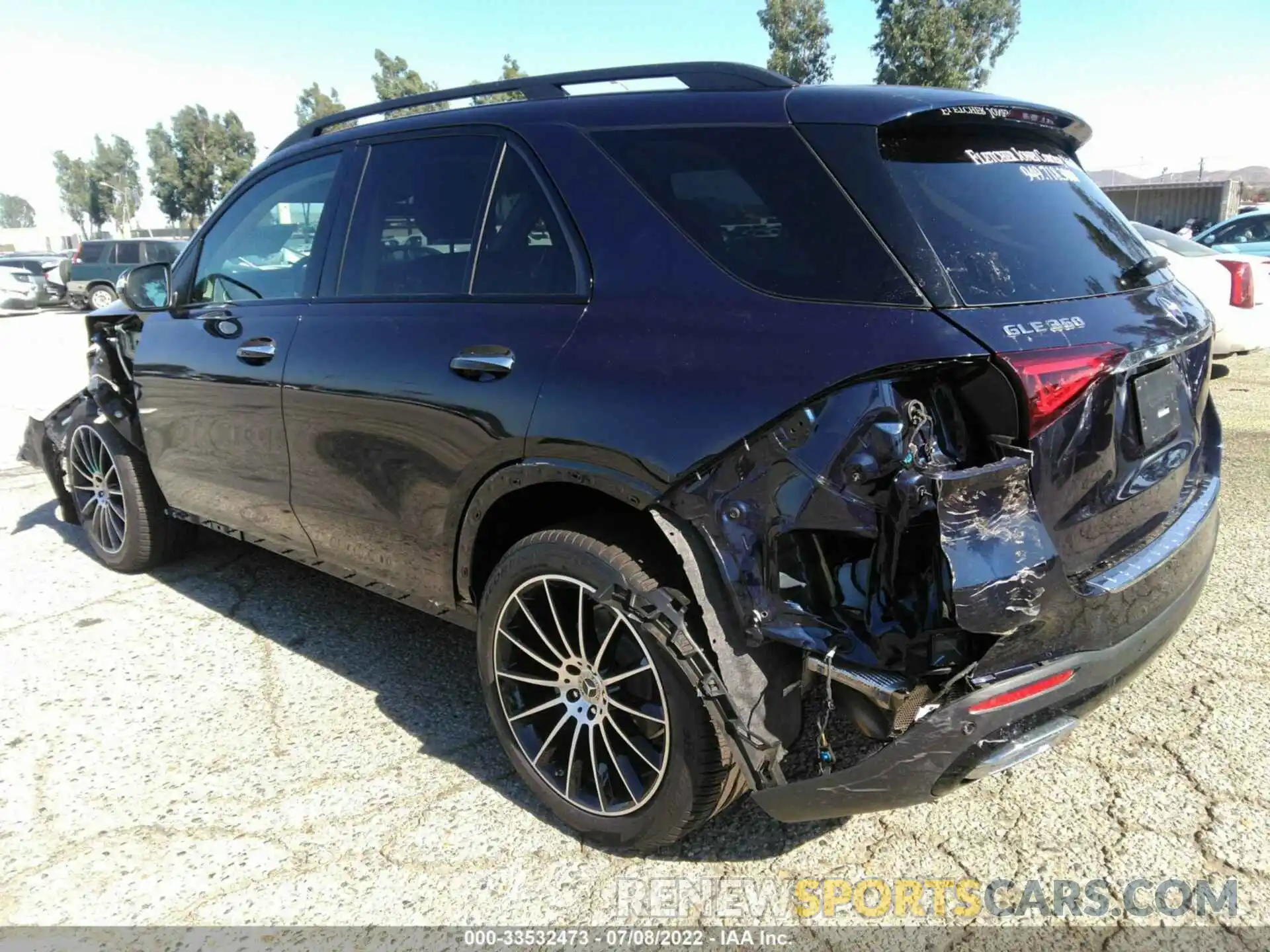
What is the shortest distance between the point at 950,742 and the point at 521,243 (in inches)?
71.8

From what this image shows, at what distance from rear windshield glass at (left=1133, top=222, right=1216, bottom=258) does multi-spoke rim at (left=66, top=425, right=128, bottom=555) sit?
8154 mm

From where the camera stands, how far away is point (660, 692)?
2.28 metres

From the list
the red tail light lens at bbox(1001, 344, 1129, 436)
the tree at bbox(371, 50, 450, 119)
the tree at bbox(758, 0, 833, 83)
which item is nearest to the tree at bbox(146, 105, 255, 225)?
the tree at bbox(371, 50, 450, 119)

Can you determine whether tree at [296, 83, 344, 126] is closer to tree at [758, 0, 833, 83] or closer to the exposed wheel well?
tree at [758, 0, 833, 83]

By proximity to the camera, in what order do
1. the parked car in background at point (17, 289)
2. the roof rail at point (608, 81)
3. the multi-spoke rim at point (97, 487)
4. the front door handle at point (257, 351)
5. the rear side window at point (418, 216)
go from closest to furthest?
the roof rail at point (608, 81)
the rear side window at point (418, 216)
the front door handle at point (257, 351)
the multi-spoke rim at point (97, 487)
the parked car in background at point (17, 289)

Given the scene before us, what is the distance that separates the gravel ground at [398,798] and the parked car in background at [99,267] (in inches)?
915

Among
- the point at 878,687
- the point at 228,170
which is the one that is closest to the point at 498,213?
the point at 878,687

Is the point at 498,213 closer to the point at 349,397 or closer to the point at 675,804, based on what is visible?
the point at 349,397

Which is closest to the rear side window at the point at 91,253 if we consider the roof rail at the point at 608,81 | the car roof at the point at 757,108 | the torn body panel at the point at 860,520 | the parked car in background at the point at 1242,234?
the roof rail at the point at 608,81

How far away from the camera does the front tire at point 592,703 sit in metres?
2.27

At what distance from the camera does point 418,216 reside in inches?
120

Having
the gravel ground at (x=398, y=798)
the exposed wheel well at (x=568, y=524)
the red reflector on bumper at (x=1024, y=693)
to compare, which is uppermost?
the exposed wheel well at (x=568, y=524)

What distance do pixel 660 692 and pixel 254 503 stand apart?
218cm

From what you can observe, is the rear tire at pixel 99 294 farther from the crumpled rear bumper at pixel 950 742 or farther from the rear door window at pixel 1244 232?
the crumpled rear bumper at pixel 950 742
